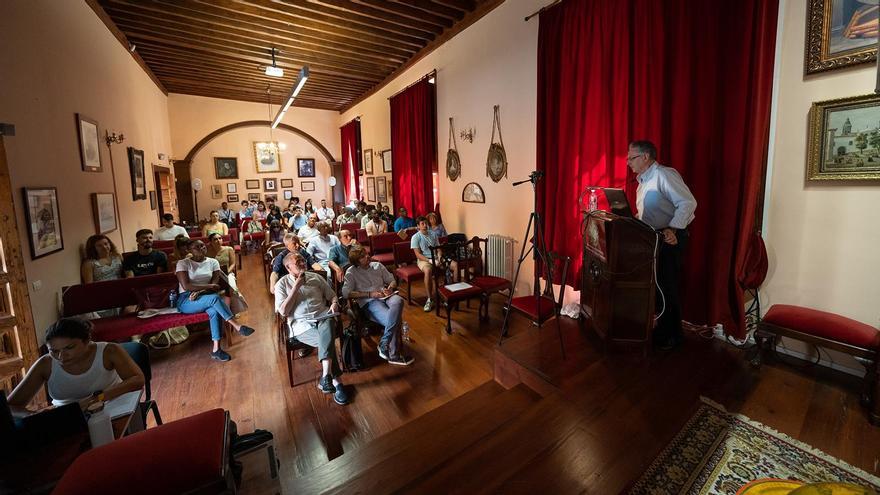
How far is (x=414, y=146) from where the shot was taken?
7.65 metres

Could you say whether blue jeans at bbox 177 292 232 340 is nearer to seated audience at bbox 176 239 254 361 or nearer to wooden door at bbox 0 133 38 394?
seated audience at bbox 176 239 254 361

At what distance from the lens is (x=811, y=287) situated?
2.71m

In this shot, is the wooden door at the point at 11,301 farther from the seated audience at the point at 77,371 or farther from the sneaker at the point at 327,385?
the sneaker at the point at 327,385

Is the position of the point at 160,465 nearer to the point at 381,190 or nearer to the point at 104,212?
the point at 104,212

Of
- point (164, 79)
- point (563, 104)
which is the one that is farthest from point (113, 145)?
point (563, 104)

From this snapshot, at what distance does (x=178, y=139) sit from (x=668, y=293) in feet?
42.7

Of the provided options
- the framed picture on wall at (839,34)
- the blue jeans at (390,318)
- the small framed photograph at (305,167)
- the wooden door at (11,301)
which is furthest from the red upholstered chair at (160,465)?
the small framed photograph at (305,167)

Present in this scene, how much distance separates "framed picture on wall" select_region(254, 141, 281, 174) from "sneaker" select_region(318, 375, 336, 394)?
11.0 meters

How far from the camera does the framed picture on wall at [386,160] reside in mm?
9406

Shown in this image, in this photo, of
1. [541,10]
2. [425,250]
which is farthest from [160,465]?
[541,10]

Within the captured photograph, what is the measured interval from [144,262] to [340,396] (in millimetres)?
3557

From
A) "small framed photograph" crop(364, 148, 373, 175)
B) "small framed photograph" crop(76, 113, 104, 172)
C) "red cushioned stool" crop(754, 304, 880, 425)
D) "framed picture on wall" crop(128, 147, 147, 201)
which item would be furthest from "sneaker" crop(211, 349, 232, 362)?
"small framed photograph" crop(364, 148, 373, 175)

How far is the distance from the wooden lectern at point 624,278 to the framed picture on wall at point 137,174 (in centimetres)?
775

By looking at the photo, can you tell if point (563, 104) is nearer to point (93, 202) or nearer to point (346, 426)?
point (346, 426)
